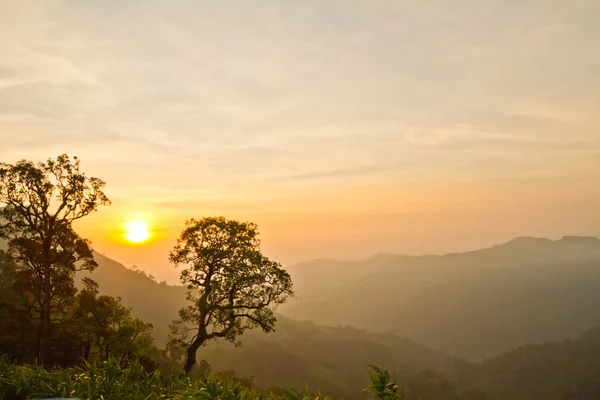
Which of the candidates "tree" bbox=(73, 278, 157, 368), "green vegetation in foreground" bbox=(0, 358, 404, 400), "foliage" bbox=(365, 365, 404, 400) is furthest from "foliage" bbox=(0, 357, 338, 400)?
"tree" bbox=(73, 278, 157, 368)

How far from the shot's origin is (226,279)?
32.4m

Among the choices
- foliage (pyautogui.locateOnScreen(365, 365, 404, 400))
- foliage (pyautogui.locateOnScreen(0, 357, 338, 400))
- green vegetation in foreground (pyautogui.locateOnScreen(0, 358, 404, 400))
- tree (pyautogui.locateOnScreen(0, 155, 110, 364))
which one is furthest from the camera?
tree (pyautogui.locateOnScreen(0, 155, 110, 364))

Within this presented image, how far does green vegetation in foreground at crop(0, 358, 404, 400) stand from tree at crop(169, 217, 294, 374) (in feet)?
48.1

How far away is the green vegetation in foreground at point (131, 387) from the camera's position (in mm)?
13531

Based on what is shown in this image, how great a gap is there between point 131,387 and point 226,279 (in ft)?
53.9

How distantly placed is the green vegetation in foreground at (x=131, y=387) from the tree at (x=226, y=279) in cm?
1466

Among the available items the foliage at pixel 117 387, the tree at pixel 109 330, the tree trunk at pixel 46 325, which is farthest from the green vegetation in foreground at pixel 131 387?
the tree trunk at pixel 46 325

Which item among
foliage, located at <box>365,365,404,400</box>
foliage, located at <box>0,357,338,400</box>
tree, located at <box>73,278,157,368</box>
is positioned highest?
foliage, located at <box>365,365,404,400</box>

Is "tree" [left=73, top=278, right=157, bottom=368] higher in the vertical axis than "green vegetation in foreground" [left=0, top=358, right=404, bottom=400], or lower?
lower

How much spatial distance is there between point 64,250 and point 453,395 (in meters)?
203

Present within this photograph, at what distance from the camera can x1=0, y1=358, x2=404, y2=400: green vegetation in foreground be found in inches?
533

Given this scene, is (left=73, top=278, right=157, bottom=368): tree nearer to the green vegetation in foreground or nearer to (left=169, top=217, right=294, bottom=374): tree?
(left=169, top=217, right=294, bottom=374): tree

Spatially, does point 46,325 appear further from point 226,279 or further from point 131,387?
point 131,387

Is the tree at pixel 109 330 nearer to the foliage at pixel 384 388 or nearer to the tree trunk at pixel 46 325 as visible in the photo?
the tree trunk at pixel 46 325
